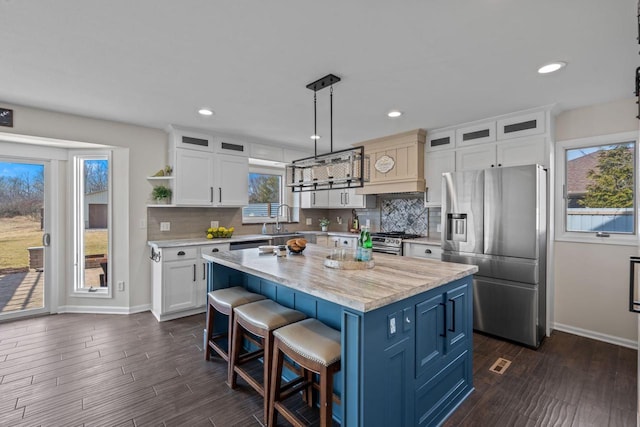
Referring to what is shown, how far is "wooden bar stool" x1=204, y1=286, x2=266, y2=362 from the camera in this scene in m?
2.38

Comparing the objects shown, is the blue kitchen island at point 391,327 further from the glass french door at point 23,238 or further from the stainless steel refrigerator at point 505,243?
the glass french door at point 23,238

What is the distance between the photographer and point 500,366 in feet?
8.63

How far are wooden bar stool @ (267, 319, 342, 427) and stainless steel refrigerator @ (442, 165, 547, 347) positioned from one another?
7.23 feet

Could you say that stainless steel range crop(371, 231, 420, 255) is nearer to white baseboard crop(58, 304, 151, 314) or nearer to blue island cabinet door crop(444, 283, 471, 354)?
blue island cabinet door crop(444, 283, 471, 354)

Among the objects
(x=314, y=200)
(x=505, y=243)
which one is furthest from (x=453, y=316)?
(x=314, y=200)

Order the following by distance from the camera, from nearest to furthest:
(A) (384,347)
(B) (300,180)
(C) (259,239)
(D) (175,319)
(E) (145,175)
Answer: (A) (384,347)
(B) (300,180)
(D) (175,319)
(E) (145,175)
(C) (259,239)

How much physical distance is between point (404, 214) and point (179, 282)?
3.42 meters

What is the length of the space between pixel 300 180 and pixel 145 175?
2507mm

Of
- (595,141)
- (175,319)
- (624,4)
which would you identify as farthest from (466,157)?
(175,319)

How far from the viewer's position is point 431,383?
188cm

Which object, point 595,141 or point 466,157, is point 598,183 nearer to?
point 595,141

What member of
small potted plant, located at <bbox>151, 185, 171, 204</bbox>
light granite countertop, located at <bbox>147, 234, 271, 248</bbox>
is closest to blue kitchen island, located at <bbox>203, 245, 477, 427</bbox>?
light granite countertop, located at <bbox>147, 234, 271, 248</bbox>

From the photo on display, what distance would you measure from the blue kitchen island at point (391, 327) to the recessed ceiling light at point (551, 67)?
167 cm

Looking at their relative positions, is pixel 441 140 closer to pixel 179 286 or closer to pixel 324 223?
pixel 324 223
